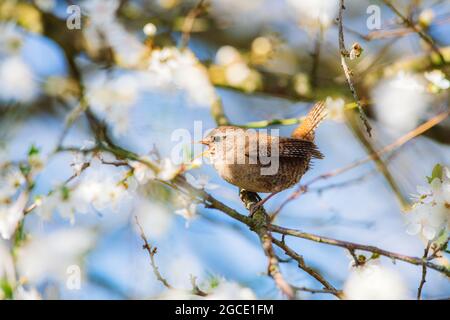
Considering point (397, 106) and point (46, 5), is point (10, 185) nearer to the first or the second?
point (46, 5)

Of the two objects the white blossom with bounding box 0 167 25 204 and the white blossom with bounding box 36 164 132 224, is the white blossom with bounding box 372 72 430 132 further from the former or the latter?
the white blossom with bounding box 0 167 25 204

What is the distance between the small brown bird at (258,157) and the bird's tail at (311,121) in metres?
0.12

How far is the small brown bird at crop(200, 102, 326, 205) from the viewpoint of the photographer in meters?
2.27

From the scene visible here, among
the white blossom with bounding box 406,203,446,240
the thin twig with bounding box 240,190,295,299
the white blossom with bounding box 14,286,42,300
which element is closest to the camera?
the thin twig with bounding box 240,190,295,299

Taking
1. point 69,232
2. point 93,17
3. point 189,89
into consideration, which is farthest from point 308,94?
point 69,232

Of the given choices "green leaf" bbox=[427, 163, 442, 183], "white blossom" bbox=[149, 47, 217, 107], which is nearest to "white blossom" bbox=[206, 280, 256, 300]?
"green leaf" bbox=[427, 163, 442, 183]

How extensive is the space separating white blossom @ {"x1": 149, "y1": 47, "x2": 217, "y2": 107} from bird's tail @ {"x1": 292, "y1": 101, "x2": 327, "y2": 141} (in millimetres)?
525

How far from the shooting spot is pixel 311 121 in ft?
8.57

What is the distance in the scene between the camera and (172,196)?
2488 millimetres

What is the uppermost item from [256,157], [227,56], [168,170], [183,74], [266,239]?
[227,56]

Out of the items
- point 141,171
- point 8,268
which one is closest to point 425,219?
point 141,171

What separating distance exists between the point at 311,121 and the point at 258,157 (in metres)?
0.42
